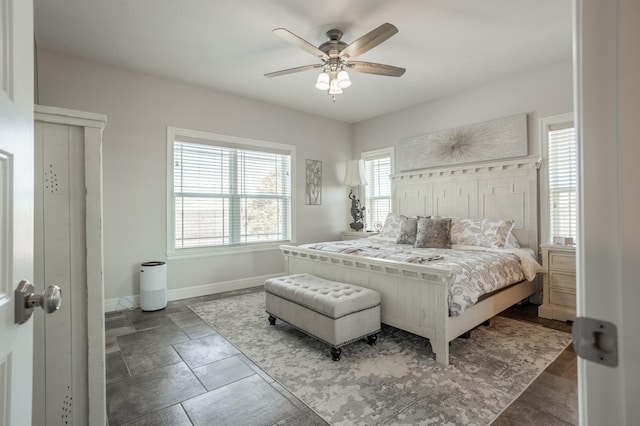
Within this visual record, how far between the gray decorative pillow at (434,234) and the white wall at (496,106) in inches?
56.6

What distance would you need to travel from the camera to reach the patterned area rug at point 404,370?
1780 mm

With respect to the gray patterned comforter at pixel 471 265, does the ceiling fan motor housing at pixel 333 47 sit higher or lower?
higher

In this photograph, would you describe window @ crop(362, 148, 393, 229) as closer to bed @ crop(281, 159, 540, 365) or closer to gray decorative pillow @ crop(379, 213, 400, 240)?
bed @ crop(281, 159, 540, 365)

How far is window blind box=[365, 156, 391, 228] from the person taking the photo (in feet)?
18.3

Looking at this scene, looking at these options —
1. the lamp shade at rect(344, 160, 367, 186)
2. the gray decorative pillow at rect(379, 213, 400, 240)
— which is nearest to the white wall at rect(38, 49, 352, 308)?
the lamp shade at rect(344, 160, 367, 186)

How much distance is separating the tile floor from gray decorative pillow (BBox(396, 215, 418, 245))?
189cm

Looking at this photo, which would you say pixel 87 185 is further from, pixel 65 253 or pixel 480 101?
pixel 480 101

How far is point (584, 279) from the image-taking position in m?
0.53

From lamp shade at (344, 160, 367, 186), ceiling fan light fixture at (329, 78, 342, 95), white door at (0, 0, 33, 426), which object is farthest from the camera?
lamp shade at (344, 160, 367, 186)

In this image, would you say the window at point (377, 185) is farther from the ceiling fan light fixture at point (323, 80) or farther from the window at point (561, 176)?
the ceiling fan light fixture at point (323, 80)

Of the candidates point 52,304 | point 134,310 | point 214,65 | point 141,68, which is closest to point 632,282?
point 52,304

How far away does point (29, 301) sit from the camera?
740 mm

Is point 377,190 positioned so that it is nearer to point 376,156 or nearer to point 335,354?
point 376,156

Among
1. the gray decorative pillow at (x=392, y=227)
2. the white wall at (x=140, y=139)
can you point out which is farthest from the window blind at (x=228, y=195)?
the gray decorative pillow at (x=392, y=227)
